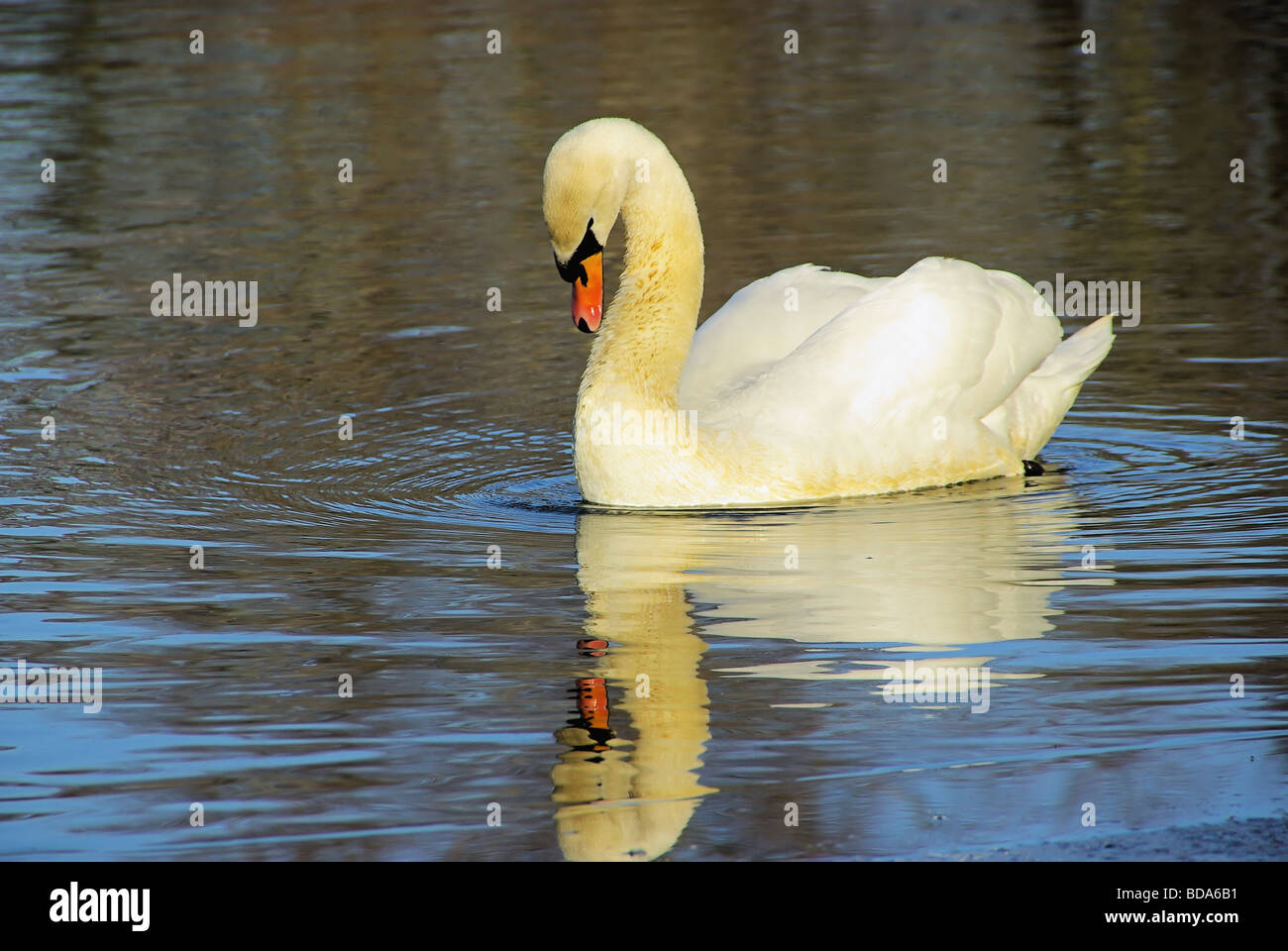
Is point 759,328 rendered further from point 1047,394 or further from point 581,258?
point 1047,394

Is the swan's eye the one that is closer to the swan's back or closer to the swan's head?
the swan's head

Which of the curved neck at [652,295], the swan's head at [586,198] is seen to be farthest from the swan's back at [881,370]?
the swan's head at [586,198]

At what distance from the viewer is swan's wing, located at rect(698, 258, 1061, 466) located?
7.96 m

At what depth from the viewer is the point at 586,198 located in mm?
7824

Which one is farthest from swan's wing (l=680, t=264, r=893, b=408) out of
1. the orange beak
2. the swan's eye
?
the swan's eye

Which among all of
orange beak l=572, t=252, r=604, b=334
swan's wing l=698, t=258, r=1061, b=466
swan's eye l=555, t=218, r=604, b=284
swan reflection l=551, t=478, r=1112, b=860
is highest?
swan's eye l=555, t=218, r=604, b=284

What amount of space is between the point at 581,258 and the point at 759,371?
0.95m

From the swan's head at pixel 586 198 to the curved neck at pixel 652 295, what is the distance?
15cm

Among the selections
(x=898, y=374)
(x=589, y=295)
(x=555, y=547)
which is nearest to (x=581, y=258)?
(x=589, y=295)

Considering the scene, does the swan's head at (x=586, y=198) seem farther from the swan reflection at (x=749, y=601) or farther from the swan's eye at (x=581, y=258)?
the swan reflection at (x=749, y=601)

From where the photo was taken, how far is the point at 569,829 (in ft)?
15.8

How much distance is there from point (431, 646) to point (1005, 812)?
87.2 inches
